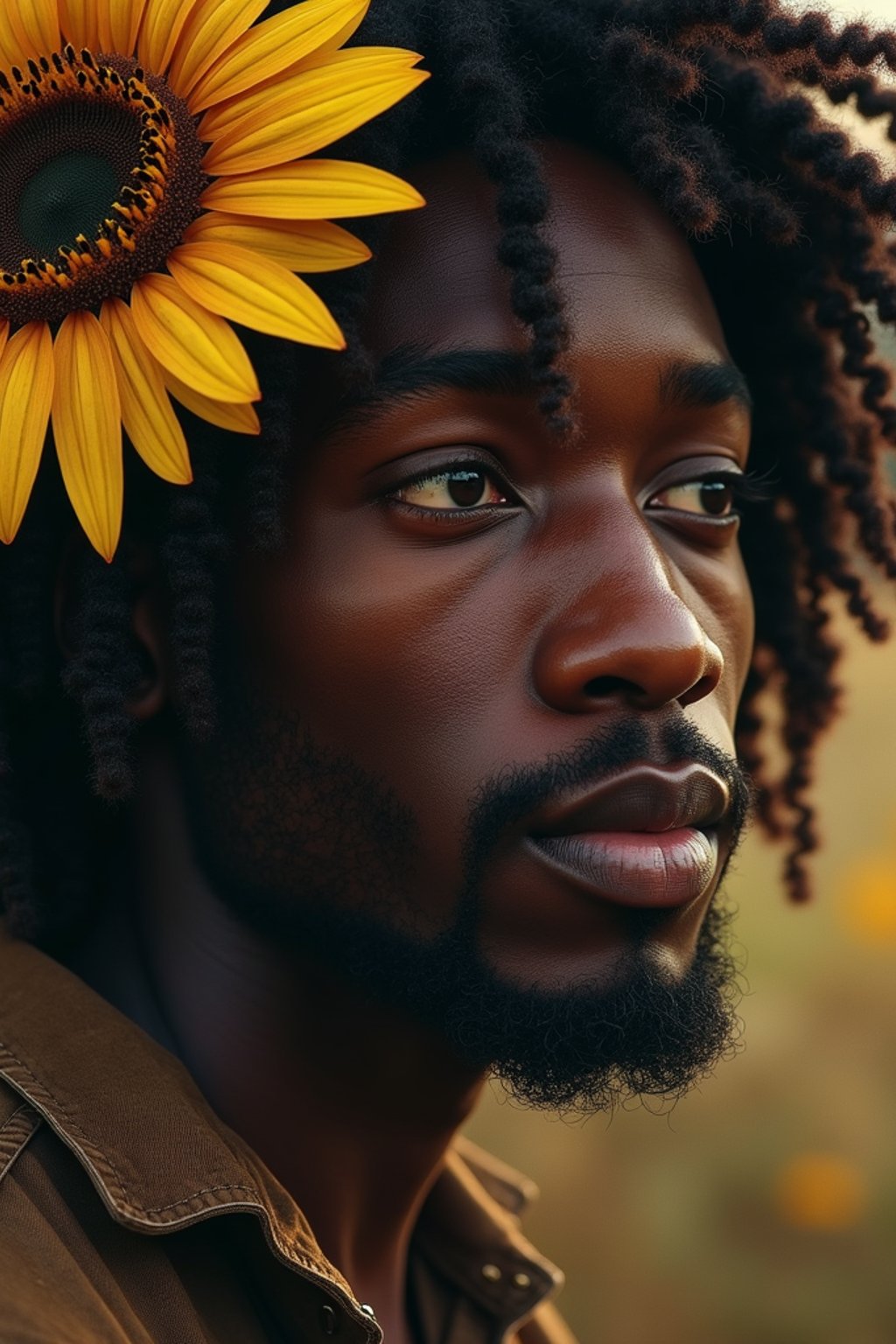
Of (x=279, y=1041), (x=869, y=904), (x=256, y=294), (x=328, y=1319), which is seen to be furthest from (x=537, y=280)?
(x=869, y=904)

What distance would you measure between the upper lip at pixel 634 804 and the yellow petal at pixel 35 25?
1.20 metres

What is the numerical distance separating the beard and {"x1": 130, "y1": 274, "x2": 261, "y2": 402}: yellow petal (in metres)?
0.52

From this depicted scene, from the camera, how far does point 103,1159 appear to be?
77.2 inches

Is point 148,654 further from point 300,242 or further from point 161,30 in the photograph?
point 161,30

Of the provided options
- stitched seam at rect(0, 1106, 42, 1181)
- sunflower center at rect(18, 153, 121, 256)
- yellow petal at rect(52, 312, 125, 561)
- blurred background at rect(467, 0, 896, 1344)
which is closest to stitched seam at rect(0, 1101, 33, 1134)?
stitched seam at rect(0, 1106, 42, 1181)

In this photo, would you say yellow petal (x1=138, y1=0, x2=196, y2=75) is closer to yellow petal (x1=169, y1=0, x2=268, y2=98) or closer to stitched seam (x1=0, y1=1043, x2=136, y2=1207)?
yellow petal (x1=169, y1=0, x2=268, y2=98)

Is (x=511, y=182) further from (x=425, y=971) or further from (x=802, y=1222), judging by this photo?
(x=802, y=1222)

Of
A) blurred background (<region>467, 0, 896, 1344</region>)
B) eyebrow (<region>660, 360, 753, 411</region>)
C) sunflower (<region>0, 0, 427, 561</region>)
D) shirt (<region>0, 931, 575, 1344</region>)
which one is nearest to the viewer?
shirt (<region>0, 931, 575, 1344</region>)

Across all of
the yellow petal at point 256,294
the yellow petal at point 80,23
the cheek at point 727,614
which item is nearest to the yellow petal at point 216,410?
the yellow petal at point 256,294

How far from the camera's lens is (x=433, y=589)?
2.20 m

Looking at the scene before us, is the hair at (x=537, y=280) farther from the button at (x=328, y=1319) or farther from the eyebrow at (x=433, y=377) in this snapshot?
the button at (x=328, y=1319)

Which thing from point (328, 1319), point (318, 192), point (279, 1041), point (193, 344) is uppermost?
point (318, 192)

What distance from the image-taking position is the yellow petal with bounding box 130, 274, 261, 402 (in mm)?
1927

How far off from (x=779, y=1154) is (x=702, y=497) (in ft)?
10.5
